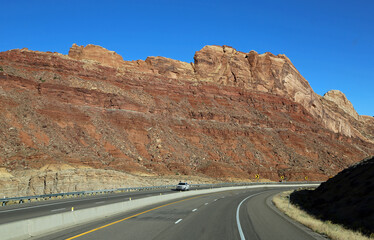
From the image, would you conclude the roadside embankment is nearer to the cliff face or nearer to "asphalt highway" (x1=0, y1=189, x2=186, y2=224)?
"asphalt highway" (x1=0, y1=189, x2=186, y2=224)

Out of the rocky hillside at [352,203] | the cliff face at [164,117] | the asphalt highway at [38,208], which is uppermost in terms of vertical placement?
the cliff face at [164,117]

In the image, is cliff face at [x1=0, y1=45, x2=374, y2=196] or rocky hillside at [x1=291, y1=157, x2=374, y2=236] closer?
rocky hillside at [x1=291, y1=157, x2=374, y2=236]

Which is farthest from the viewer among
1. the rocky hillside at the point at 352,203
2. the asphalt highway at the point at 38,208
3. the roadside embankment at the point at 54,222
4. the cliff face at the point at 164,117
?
the cliff face at the point at 164,117

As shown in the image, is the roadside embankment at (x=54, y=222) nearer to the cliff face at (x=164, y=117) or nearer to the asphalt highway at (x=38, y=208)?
the asphalt highway at (x=38, y=208)

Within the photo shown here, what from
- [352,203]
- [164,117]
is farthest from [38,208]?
[164,117]

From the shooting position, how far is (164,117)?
8350 cm

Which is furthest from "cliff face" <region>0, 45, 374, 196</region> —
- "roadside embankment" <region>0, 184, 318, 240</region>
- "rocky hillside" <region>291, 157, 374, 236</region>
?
"rocky hillside" <region>291, 157, 374, 236</region>

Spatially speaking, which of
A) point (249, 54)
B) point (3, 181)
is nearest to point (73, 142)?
point (3, 181)

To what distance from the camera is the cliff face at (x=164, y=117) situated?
6125cm

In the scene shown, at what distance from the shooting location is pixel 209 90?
102688 millimetres

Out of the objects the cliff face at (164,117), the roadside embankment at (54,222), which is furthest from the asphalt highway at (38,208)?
the cliff face at (164,117)

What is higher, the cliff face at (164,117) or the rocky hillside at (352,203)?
the cliff face at (164,117)

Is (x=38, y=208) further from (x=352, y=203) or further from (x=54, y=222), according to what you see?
(x=352, y=203)

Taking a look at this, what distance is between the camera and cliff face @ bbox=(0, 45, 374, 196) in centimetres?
6125
